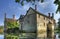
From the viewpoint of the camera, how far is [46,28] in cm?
938

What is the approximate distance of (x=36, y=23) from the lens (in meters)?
9.26

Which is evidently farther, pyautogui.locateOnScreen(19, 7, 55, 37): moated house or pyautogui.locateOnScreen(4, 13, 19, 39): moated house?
pyautogui.locateOnScreen(4, 13, 19, 39): moated house

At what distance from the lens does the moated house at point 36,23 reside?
29.8ft

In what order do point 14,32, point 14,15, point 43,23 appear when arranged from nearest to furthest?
point 43,23 < point 14,32 < point 14,15

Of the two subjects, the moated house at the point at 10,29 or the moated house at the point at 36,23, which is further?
the moated house at the point at 10,29

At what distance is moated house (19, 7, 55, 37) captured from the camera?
9.08 m

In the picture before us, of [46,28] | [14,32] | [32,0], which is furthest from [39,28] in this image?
[32,0]

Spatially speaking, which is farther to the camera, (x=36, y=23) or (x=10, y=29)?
(x=10, y=29)

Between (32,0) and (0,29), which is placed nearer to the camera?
(32,0)

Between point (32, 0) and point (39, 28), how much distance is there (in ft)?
25.7

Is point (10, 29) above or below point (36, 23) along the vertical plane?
below

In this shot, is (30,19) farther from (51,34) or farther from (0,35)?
(0,35)

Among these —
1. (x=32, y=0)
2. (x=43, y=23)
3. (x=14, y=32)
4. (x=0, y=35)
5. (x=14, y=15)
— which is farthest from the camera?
(x=14, y=15)

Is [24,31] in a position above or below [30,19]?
below
